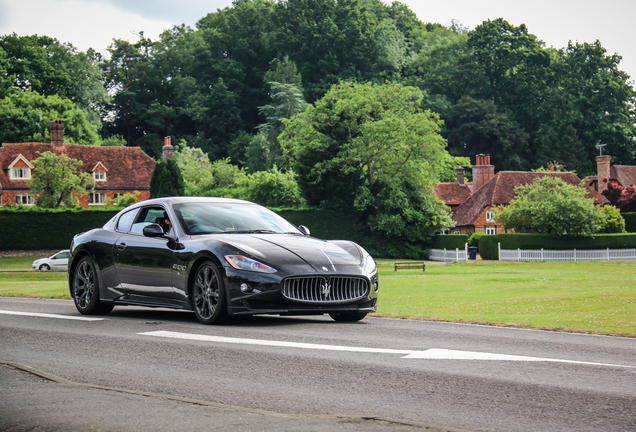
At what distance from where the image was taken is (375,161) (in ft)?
213

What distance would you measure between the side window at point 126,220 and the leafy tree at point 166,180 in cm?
4584

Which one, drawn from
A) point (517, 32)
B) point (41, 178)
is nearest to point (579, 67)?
point (517, 32)

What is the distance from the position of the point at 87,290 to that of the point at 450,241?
5356 cm

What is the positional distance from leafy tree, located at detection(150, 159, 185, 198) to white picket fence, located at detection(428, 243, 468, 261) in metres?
21.8

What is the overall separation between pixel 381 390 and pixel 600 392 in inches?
63.7

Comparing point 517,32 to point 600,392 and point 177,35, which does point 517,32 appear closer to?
point 177,35

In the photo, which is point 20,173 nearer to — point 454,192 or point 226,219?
point 454,192

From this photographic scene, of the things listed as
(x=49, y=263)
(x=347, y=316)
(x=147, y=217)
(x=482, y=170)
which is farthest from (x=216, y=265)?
(x=482, y=170)

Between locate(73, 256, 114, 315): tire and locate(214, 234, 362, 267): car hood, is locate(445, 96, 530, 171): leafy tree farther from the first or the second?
locate(214, 234, 362, 267): car hood

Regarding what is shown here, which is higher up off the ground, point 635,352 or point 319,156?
point 319,156

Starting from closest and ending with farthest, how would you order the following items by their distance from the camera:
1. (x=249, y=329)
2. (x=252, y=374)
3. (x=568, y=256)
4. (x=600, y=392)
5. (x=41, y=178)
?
1. (x=600, y=392)
2. (x=252, y=374)
3. (x=249, y=329)
4. (x=568, y=256)
5. (x=41, y=178)

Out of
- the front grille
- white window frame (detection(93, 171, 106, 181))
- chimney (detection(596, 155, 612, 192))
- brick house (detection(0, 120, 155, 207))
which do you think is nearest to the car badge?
the front grille

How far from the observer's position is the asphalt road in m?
4.77

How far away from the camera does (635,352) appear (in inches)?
316
